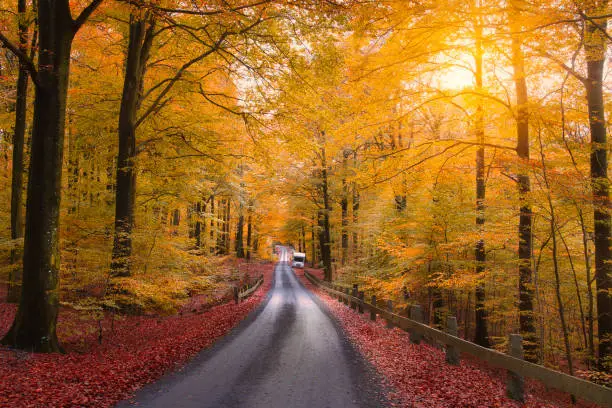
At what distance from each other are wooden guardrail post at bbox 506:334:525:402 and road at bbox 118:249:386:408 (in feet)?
6.80

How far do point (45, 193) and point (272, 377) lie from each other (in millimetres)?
5677

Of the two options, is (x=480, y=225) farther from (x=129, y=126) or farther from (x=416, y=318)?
(x=129, y=126)

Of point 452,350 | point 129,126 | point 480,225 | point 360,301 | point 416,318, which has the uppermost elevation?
point 129,126

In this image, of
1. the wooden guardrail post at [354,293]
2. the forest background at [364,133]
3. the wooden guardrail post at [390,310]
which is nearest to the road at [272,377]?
the wooden guardrail post at [390,310]

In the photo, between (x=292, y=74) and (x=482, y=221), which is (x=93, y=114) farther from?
(x=482, y=221)

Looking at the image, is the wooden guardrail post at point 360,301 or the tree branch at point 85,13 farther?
the wooden guardrail post at point 360,301

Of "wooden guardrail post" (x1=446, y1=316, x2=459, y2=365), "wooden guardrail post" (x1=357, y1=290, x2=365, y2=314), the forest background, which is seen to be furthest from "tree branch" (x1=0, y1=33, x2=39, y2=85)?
"wooden guardrail post" (x1=357, y1=290, x2=365, y2=314)

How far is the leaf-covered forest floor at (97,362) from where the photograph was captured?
16.7ft

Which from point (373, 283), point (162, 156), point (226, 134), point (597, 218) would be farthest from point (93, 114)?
point (597, 218)

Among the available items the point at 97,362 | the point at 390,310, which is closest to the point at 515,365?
the point at 390,310

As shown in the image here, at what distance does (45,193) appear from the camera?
7207 millimetres

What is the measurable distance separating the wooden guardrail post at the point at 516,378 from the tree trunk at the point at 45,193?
8363 millimetres

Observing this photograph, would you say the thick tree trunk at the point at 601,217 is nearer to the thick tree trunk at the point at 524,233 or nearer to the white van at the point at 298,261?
the thick tree trunk at the point at 524,233

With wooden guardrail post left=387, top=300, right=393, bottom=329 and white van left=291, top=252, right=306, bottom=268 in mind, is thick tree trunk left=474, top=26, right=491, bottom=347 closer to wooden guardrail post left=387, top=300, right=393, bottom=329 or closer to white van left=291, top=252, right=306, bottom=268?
wooden guardrail post left=387, top=300, right=393, bottom=329
